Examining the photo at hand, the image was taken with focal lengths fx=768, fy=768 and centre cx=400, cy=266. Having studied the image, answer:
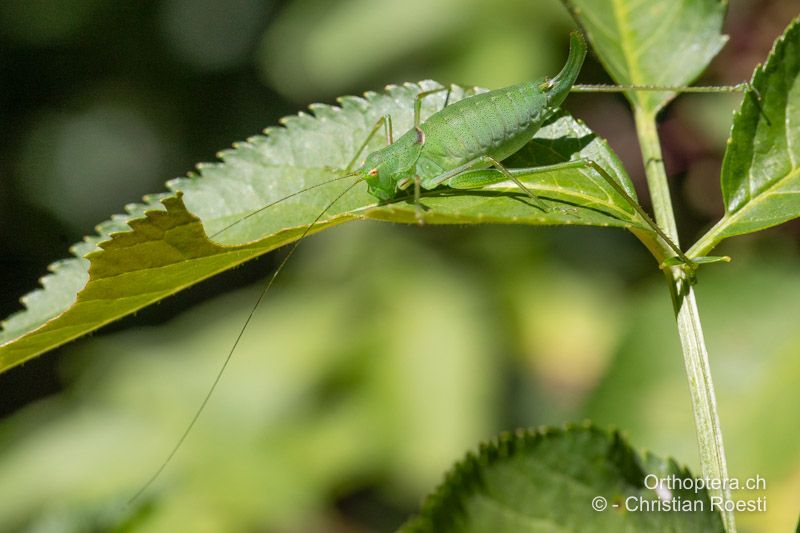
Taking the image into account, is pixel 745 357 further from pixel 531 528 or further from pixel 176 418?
pixel 176 418

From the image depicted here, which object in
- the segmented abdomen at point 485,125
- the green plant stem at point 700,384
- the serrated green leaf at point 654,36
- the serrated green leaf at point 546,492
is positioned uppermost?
the serrated green leaf at point 654,36

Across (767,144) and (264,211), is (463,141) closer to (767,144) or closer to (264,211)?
(264,211)

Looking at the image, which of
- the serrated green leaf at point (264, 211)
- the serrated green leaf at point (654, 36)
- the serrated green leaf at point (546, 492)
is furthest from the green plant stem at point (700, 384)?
the serrated green leaf at point (654, 36)

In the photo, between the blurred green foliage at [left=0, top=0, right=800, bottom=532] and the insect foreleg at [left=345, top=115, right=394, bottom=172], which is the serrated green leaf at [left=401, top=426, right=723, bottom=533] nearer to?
the insect foreleg at [left=345, top=115, right=394, bottom=172]

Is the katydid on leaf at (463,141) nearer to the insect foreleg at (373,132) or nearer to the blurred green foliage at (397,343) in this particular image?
the insect foreleg at (373,132)

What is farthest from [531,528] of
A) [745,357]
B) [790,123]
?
[745,357]

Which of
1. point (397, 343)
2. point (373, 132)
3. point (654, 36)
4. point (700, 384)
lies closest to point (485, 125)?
point (373, 132)
